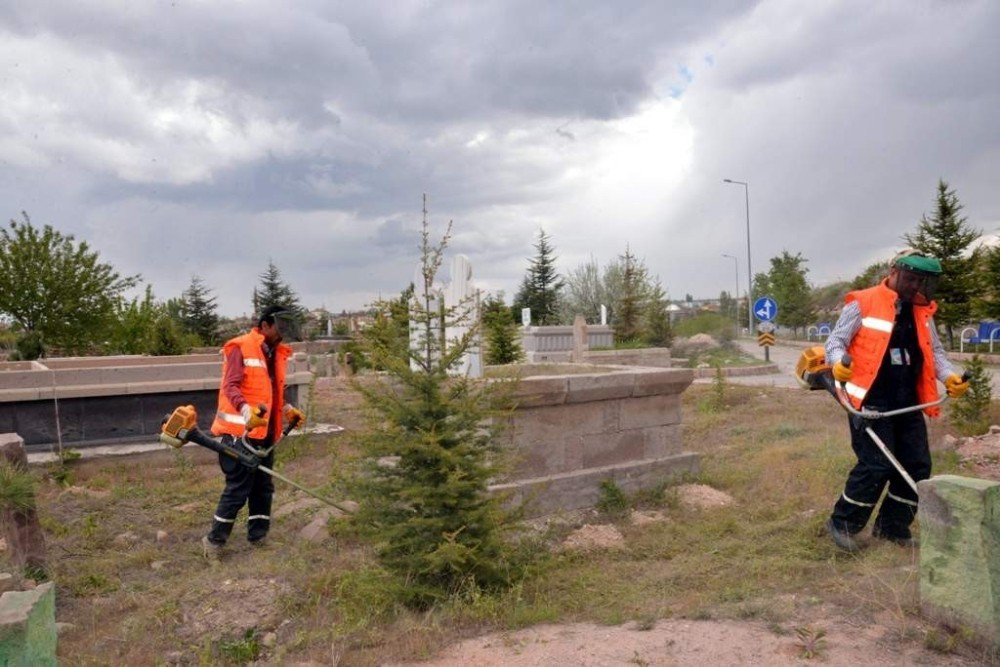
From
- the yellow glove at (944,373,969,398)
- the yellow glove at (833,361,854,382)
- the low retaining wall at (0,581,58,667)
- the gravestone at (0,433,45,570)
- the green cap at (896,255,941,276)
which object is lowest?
the gravestone at (0,433,45,570)

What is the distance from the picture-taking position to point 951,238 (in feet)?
89.5

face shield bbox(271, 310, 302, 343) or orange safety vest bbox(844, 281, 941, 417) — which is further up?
face shield bbox(271, 310, 302, 343)

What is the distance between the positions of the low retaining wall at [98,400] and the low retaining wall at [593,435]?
5.44 m

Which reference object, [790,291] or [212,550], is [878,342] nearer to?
[212,550]

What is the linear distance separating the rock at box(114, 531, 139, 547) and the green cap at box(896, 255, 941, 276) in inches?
237

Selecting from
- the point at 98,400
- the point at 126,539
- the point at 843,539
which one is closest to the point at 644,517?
the point at 843,539

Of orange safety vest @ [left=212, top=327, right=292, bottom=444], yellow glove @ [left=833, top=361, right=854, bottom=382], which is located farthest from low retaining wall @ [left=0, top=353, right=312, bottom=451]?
yellow glove @ [left=833, top=361, right=854, bottom=382]

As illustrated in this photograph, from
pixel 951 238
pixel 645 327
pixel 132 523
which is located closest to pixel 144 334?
pixel 645 327

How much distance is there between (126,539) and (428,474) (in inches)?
132

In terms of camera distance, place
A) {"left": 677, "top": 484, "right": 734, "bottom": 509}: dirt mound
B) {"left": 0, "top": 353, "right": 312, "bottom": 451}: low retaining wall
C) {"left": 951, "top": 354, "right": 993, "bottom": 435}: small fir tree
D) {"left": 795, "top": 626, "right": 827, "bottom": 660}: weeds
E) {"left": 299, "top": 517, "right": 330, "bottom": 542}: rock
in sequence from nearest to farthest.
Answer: {"left": 795, "top": 626, "right": 827, "bottom": 660}: weeds < {"left": 299, "top": 517, "right": 330, "bottom": 542}: rock < {"left": 677, "top": 484, "right": 734, "bottom": 509}: dirt mound < {"left": 0, "top": 353, "right": 312, "bottom": 451}: low retaining wall < {"left": 951, "top": 354, "right": 993, "bottom": 435}: small fir tree

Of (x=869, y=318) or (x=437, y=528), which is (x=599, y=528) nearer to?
(x=437, y=528)

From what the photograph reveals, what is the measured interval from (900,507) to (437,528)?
2.98 meters

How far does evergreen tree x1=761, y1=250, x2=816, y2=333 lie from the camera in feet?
164

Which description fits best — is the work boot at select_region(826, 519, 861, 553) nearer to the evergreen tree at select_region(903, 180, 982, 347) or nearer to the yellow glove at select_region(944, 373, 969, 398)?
the yellow glove at select_region(944, 373, 969, 398)
